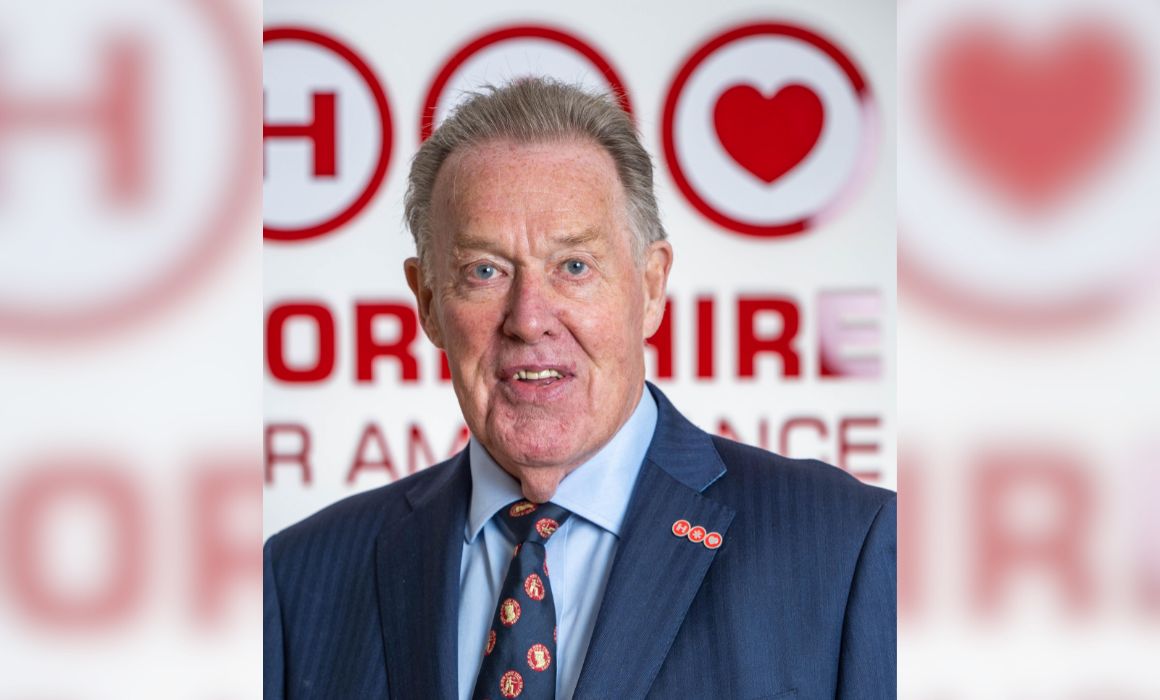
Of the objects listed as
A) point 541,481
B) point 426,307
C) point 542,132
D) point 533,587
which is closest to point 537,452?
point 541,481

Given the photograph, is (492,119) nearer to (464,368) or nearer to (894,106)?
(464,368)

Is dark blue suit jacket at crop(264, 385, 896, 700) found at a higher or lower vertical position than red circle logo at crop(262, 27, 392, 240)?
lower

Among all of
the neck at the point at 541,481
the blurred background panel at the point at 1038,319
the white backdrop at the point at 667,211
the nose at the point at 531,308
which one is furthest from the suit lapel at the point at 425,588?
the blurred background panel at the point at 1038,319

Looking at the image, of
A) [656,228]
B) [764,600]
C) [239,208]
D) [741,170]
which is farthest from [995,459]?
[239,208]

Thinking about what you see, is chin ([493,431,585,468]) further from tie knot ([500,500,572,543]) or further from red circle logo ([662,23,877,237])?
red circle logo ([662,23,877,237])

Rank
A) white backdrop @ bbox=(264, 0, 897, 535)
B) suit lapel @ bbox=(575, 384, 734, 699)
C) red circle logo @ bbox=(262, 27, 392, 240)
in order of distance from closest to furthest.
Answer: suit lapel @ bbox=(575, 384, 734, 699) < white backdrop @ bbox=(264, 0, 897, 535) < red circle logo @ bbox=(262, 27, 392, 240)

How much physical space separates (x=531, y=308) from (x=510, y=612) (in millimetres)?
358

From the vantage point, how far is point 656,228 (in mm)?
1501

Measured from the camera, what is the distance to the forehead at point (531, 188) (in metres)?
1.36

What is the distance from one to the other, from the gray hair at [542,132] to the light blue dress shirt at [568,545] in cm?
26

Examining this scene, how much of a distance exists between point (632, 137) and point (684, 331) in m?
0.48

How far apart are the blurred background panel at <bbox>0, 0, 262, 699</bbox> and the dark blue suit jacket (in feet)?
0.32

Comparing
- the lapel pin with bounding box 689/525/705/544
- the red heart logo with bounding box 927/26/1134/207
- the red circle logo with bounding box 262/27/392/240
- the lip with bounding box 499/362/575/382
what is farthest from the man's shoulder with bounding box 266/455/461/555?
the red heart logo with bounding box 927/26/1134/207

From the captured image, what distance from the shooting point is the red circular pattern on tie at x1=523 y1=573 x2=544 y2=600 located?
4.42 ft
